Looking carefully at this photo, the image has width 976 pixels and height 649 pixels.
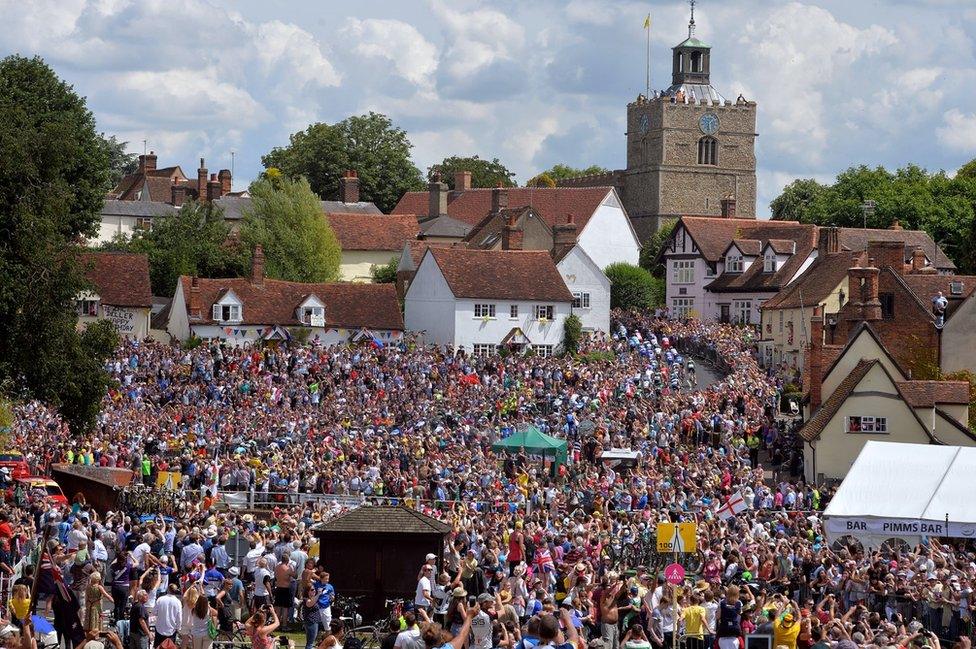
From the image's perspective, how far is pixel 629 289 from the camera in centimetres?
8456

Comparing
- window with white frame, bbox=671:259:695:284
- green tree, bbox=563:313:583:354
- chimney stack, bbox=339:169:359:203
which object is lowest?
green tree, bbox=563:313:583:354

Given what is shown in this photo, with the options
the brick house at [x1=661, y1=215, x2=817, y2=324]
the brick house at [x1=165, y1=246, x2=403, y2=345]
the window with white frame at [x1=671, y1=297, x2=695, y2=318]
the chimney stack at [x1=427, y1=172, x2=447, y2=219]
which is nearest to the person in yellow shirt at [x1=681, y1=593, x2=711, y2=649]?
the brick house at [x1=165, y1=246, x2=403, y2=345]

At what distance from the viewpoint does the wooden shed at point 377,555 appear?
26.5 m

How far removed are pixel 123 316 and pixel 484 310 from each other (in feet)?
50.8

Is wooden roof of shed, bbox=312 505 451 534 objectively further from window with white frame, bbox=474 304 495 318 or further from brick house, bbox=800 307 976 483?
window with white frame, bbox=474 304 495 318

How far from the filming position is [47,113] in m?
60.2

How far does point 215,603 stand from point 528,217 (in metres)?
64.6

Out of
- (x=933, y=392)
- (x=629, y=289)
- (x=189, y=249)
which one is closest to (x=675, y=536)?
(x=933, y=392)

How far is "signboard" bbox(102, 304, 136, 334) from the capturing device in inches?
2667

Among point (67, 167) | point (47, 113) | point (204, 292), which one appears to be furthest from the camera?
point (204, 292)

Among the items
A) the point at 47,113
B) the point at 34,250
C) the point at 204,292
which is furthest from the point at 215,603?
the point at 204,292

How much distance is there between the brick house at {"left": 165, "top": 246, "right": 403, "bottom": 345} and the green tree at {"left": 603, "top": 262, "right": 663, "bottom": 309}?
16.8 metres

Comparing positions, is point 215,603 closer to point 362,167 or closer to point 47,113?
point 47,113

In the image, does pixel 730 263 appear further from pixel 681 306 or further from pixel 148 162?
pixel 148 162
